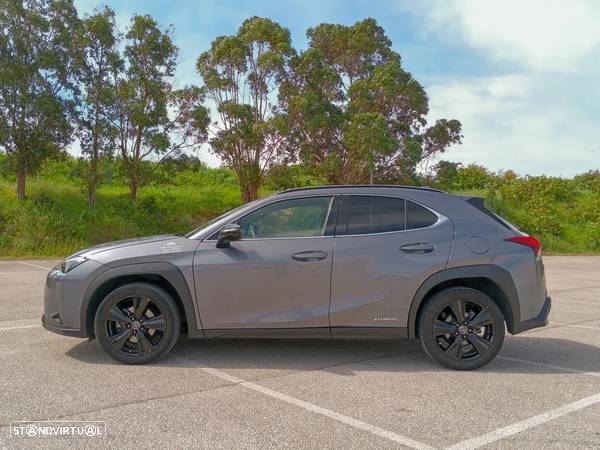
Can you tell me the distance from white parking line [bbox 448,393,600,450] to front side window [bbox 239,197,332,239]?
7.40 ft

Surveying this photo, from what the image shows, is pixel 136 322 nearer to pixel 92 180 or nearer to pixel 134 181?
pixel 92 180

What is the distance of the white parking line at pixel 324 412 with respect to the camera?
11.5ft

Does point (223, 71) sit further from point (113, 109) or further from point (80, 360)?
point (80, 360)

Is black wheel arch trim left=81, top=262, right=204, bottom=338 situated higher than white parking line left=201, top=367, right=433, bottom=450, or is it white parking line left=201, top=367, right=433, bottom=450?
black wheel arch trim left=81, top=262, right=204, bottom=338

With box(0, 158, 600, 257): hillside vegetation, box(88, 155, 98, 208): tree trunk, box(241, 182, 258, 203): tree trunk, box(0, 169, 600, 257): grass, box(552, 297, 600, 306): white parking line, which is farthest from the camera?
box(241, 182, 258, 203): tree trunk

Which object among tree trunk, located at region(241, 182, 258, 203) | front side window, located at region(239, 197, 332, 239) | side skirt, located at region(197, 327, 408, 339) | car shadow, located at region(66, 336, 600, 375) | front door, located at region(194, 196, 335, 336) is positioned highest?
tree trunk, located at region(241, 182, 258, 203)

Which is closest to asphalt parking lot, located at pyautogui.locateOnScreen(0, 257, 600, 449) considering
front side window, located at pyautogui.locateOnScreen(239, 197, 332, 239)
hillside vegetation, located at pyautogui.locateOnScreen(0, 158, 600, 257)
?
front side window, located at pyautogui.locateOnScreen(239, 197, 332, 239)

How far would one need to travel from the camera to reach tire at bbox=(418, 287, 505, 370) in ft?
16.7

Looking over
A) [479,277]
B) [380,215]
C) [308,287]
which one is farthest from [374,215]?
[479,277]

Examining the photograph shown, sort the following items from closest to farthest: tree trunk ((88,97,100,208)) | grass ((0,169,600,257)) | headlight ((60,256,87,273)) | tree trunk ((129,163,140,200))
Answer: headlight ((60,256,87,273)), grass ((0,169,600,257)), tree trunk ((88,97,100,208)), tree trunk ((129,163,140,200))

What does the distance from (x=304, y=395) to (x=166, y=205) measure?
2081 centimetres

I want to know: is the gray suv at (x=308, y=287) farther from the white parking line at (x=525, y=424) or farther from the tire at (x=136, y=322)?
the white parking line at (x=525, y=424)

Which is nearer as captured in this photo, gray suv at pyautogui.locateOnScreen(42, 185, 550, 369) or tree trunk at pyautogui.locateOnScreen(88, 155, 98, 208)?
gray suv at pyautogui.locateOnScreen(42, 185, 550, 369)

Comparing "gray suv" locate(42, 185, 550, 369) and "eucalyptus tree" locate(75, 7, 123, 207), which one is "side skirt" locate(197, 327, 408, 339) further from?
"eucalyptus tree" locate(75, 7, 123, 207)
